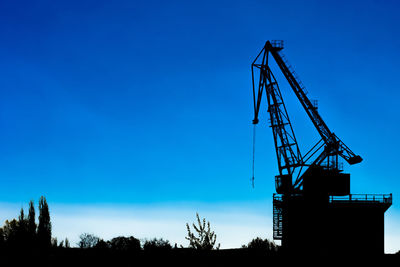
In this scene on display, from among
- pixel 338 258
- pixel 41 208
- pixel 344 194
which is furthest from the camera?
pixel 41 208

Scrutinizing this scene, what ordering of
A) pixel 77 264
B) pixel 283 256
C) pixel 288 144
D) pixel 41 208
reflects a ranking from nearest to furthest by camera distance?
1. pixel 77 264
2. pixel 283 256
3. pixel 288 144
4. pixel 41 208

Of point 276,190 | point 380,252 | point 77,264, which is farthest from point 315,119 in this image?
point 77,264

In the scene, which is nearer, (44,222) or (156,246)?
(156,246)

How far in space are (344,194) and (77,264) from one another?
115ft

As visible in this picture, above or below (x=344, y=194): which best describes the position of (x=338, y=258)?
below

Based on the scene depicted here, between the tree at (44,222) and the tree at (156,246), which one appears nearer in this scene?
the tree at (156,246)

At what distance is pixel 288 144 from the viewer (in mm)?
63188

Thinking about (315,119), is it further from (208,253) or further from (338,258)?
(208,253)

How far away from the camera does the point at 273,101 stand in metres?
64.7

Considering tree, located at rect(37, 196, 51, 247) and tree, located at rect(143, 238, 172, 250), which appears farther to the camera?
tree, located at rect(37, 196, 51, 247)

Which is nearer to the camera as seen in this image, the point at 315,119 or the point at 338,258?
the point at 338,258

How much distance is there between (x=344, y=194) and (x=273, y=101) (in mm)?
14809

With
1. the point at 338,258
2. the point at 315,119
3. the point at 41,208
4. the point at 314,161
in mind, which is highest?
the point at 315,119

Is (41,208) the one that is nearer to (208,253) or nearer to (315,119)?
(315,119)
